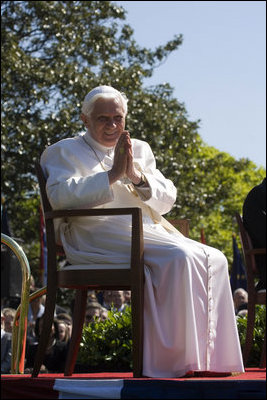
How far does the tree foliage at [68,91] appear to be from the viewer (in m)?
21.0

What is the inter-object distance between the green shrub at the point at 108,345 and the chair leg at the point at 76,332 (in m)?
1.63

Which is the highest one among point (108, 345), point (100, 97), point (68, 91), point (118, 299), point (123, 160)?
point (68, 91)

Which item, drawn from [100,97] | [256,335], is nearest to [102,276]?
[100,97]

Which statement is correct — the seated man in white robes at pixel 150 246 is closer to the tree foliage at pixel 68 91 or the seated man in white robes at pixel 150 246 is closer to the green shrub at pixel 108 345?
the green shrub at pixel 108 345

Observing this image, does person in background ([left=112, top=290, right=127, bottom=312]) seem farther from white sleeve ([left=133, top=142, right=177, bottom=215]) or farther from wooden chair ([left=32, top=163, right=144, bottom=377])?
wooden chair ([left=32, top=163, right=144, bottom=377])

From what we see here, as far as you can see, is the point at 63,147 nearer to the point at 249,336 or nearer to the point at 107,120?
the point at 107,120

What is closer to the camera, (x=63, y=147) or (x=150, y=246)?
(x=150, y=246)

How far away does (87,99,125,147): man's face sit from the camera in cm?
537

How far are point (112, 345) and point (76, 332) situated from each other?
197 cm

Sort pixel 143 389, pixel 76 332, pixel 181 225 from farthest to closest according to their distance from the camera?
1. pixel 181 225
2. pixel 76 332
3. pixel 143 389

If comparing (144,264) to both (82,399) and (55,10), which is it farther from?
(55,10)

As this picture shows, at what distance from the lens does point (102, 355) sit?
734cm

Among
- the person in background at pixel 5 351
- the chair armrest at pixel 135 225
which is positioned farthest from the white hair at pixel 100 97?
the person in background at pixel 5 351

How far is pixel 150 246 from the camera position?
198 inches
